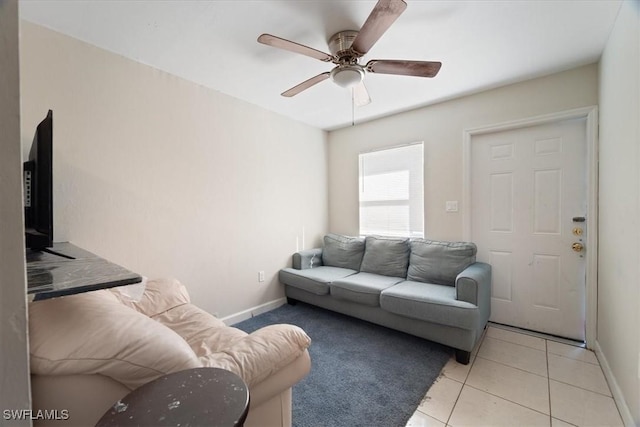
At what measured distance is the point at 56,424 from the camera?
71 centimetres

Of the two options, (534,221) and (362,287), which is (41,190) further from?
(534,221)

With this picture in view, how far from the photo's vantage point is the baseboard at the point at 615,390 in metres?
1.47

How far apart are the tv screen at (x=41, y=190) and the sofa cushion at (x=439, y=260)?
2860mm

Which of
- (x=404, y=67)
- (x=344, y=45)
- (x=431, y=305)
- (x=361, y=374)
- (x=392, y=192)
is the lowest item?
(x=361, y=374)

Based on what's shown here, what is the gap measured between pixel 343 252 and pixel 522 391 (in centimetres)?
209

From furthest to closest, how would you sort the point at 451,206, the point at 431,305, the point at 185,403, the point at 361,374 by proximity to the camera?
1. the point at 451,206
2. the point at 431,305
3. the point at 361,374
4. the point at 185,403

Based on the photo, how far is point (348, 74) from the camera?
73.7 inches

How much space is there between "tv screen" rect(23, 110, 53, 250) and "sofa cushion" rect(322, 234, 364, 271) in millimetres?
2717

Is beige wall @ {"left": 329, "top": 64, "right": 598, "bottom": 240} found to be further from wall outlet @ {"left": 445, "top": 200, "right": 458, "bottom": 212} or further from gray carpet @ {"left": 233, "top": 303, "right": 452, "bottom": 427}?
gray carpet @ {"left": 233, "top": 303, "right": 452, "bottom": 427}

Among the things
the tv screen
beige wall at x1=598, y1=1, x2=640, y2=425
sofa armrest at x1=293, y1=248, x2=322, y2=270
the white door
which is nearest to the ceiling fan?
beige wall at x1=598, y1=1, x2=640, y2=425

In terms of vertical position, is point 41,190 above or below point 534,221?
above

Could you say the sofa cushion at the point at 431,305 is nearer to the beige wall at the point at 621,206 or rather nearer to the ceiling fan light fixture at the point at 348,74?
the beige wall at the point at 621,206

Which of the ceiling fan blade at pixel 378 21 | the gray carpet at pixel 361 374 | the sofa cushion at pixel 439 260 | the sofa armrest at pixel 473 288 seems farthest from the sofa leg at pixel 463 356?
the ceiling fan blade at pixel 378 21

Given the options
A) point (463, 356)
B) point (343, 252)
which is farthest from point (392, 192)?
point (463, 356)
